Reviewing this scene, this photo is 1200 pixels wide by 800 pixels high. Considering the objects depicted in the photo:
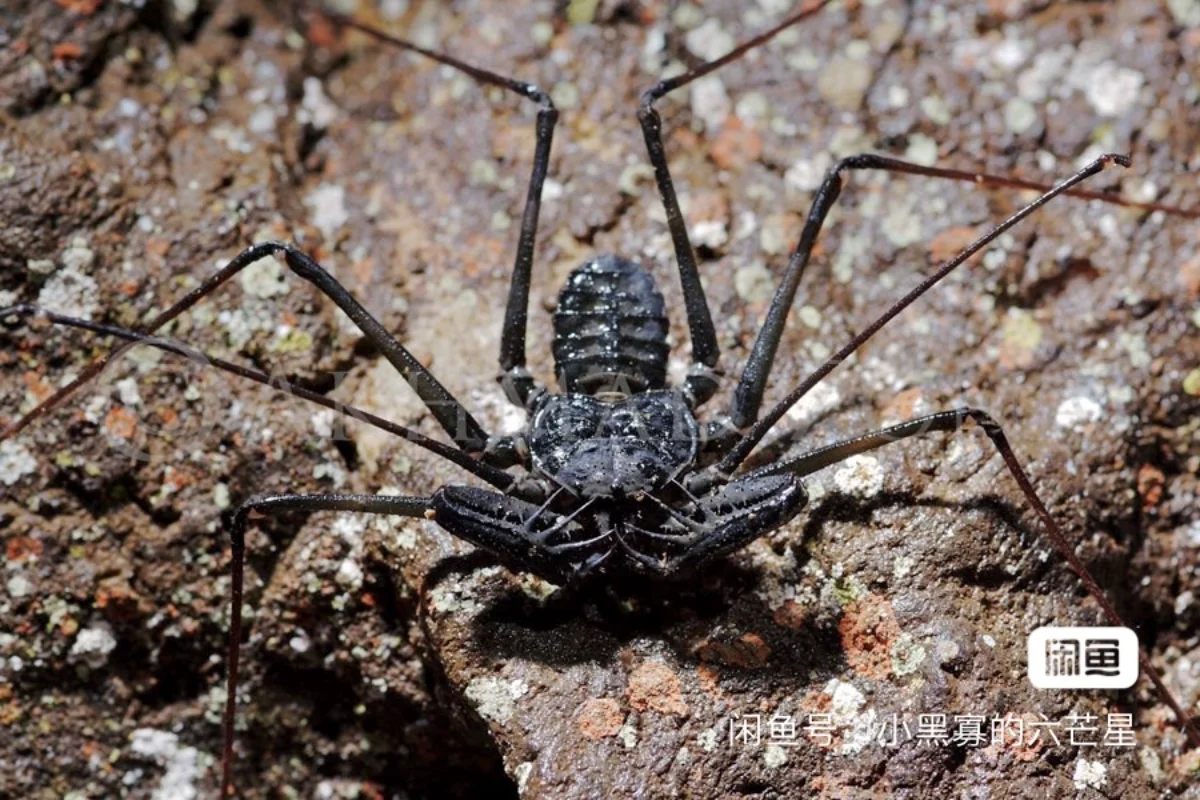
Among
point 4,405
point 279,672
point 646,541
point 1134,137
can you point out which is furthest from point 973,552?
point 4,405

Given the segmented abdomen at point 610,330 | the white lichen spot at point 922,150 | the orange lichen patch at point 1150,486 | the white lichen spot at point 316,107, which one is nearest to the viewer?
the segmented abdomen at point 610,330

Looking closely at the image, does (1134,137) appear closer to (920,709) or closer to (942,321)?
(942,321)

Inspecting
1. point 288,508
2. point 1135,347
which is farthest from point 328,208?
point 1135,347

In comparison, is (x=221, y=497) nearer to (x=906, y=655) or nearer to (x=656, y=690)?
(x=656, y=690)

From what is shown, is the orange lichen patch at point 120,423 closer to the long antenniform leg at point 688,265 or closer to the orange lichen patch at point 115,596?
the orange lichen patch at point 115,596

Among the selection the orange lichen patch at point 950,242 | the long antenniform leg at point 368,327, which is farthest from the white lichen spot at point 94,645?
the orange lichen patch at point 950,242

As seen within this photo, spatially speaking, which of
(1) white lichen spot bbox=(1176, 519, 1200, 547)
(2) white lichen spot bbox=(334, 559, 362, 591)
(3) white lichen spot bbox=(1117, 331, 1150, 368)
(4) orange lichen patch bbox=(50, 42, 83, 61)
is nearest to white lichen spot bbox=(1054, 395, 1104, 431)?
(3) white lichen spot bbox=(1117, 331, 1150, 368)
